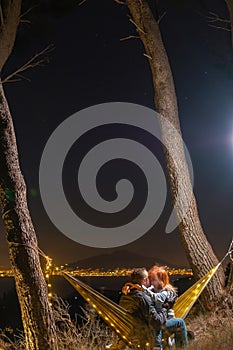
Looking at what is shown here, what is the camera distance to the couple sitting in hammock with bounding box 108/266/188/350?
3.73 meters

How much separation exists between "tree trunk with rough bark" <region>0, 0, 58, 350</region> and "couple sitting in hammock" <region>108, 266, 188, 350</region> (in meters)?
0.66

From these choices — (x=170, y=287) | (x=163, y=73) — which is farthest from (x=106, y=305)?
(x=163, y=73)

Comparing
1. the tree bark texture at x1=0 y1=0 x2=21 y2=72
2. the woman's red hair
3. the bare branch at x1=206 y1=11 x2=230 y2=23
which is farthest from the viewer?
the bare branch at x1=206 y1=11 x2=230 y2=23

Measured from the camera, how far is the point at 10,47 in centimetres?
565

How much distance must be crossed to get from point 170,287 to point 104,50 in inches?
180

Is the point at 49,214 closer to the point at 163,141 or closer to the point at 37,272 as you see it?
the point at 163,141

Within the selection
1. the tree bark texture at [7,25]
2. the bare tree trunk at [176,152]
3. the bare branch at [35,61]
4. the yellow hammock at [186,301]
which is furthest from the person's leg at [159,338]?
the bare branch at [35,61]

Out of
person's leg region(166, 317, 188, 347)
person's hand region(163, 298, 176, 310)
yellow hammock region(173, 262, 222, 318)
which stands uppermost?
person's hand region(163, 298, 176, 310)

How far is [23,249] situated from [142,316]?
1.02 m

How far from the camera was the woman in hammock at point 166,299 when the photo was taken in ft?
12.5

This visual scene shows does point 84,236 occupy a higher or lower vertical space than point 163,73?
lower

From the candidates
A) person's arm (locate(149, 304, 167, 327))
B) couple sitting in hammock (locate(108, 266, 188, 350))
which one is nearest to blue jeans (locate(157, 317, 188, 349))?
couple sitting in hammock (locate(108, 266, 188, 350))

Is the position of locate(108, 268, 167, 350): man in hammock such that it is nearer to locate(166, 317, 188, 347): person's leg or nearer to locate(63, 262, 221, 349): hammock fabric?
locate(63, 262, 221, 349): hammock fabric

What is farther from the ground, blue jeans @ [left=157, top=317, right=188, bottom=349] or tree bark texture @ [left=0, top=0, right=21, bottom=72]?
tree bark texture @ [left=0, top=0, right=21, bottom=72]
